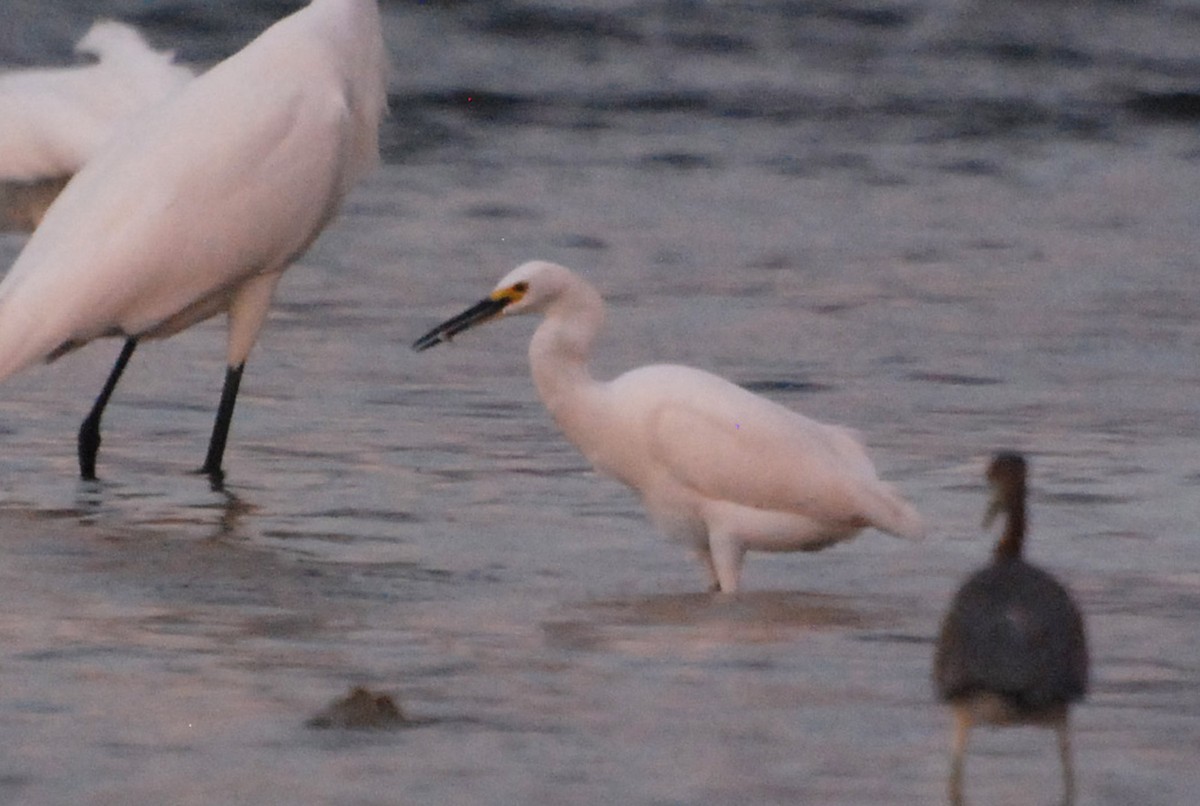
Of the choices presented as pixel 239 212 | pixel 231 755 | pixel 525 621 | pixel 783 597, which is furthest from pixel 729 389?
pixel 231 755

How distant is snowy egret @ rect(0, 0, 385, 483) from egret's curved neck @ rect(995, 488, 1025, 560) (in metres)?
3.59

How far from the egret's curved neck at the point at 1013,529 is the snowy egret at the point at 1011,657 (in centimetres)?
16

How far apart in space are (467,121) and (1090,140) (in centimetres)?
381

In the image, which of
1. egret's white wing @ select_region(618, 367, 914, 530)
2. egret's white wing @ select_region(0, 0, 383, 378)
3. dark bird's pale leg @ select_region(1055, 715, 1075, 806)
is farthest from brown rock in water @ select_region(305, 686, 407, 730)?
egret's white wing @ select_region(0, 0, 383, 378)

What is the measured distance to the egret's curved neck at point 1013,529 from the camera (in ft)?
16.2

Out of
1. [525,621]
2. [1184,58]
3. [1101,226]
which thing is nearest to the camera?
[525,621]

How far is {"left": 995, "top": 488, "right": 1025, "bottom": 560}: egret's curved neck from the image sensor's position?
493cm

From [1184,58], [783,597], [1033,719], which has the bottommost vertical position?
[1184,58]

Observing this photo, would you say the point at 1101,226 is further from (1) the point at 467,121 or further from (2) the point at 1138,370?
(1) the point at 467,121

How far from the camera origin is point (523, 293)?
727cm

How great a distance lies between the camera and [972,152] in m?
16.3

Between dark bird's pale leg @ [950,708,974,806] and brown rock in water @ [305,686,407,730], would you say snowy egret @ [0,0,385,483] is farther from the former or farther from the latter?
dark bird's pale leg @ [950,708,974,806]

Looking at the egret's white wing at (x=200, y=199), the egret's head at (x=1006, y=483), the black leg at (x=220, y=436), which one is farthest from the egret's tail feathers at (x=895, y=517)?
the egret's white wing at (x=200, y=199)

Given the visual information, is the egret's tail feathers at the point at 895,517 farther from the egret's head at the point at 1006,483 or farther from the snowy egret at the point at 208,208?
the snowy egret at the point at 208,208
